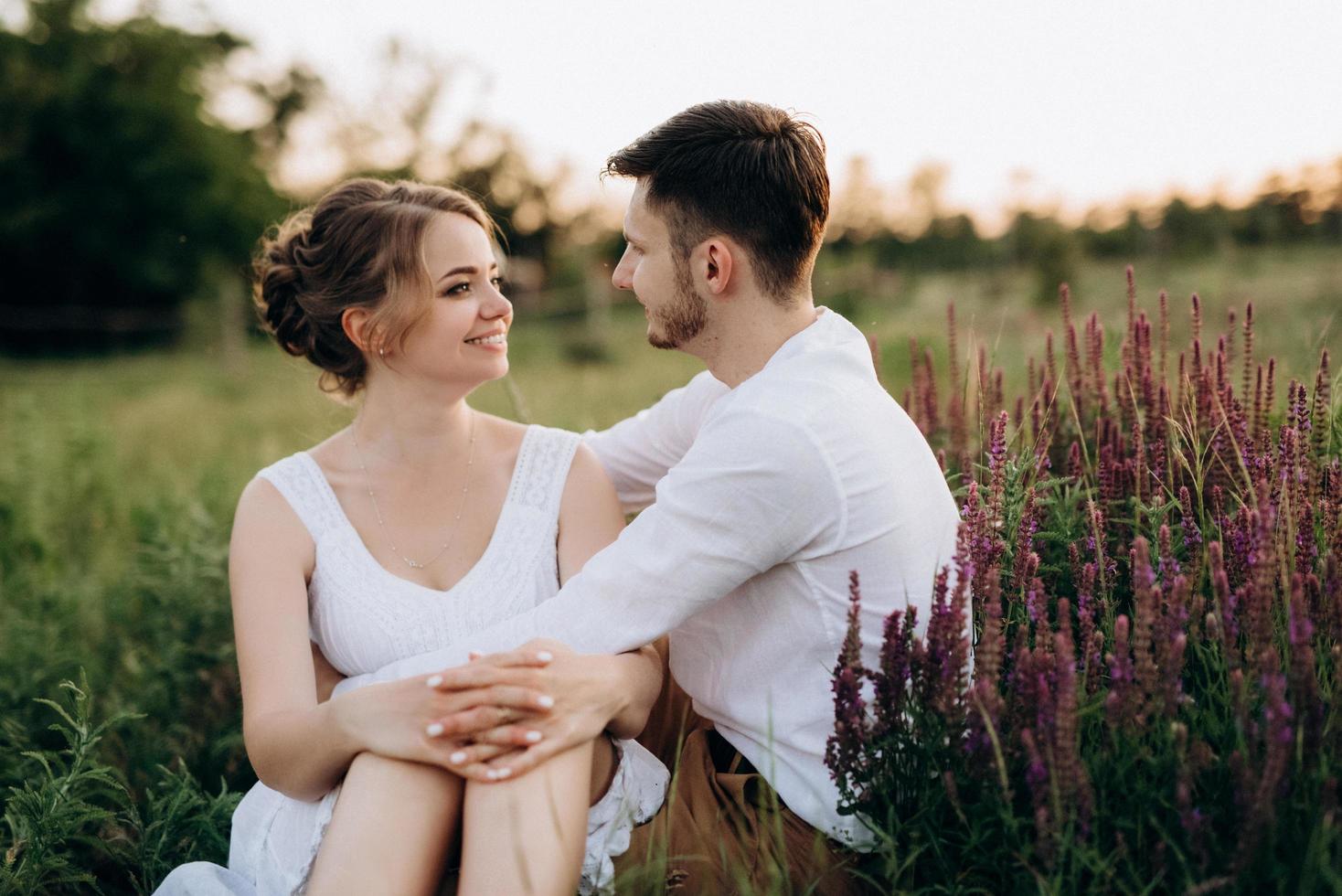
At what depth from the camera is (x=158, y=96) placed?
29172 mm

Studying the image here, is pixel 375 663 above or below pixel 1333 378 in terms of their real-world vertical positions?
below

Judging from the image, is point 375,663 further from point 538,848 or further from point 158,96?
point 158,96

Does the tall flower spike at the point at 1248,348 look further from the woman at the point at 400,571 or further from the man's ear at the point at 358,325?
the man's ear at the point at 358,325

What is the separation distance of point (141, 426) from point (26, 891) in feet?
30.9

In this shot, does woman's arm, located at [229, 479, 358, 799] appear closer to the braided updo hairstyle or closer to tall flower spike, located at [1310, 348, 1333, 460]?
the braided updo hairstyle

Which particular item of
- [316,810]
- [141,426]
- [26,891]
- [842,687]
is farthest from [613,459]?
[141,426]

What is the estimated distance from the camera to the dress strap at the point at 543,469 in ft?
10.4

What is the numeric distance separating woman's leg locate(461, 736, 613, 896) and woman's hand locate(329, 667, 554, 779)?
3.7 inches

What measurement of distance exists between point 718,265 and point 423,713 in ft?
4.17

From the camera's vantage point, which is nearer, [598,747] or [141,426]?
[598,747]

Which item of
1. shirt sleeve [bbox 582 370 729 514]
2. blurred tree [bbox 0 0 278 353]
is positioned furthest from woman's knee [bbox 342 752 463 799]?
blurred tree [bbox 0 0 278 353]

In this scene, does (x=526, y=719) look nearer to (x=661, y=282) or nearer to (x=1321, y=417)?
(x=661, y=282)

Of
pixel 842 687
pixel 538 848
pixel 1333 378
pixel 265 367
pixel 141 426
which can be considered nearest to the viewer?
pixel 842 687

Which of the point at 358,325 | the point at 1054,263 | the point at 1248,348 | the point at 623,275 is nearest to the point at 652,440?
the point at 623,275
